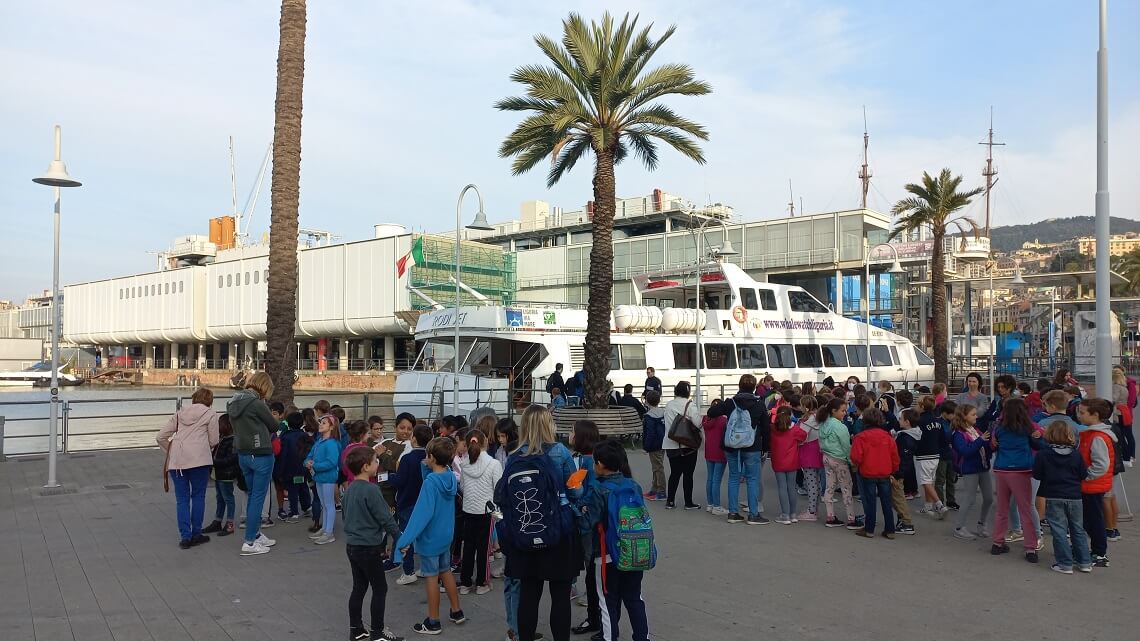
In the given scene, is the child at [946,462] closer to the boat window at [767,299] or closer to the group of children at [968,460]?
the group of children at [968,460]

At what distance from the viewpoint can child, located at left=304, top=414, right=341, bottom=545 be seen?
801cm

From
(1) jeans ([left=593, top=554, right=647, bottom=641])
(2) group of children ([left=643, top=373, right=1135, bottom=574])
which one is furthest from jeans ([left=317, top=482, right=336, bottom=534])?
(2) group of children ([left=643, top=373, right=1135, bottom=574])

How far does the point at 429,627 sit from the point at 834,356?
21.8 meters

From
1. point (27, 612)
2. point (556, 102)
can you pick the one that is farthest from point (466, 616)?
point (556, 102)

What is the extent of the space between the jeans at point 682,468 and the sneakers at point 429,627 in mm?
4879

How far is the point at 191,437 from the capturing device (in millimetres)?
7914

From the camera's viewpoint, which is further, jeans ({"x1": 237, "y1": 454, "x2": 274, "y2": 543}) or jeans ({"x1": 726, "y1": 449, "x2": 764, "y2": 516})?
jeans ({"x1": 726, "y1": 449, "x2": 764, "y2": 516})

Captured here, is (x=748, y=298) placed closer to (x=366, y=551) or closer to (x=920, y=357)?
(x=920, y=357)

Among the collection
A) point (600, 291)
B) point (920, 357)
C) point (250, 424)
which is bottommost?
point (250, 424)

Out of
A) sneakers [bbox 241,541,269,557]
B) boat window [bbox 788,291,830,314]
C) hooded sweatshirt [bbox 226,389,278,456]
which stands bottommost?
sneakers [bbox 241,541,269,557]

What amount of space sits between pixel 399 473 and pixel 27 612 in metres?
2.95

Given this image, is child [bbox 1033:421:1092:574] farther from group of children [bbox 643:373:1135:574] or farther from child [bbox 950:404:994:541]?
child [bbox 950:404:994:541]

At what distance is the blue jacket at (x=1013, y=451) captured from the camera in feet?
24.2

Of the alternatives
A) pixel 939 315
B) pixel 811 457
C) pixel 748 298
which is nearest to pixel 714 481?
pixel 811 457
